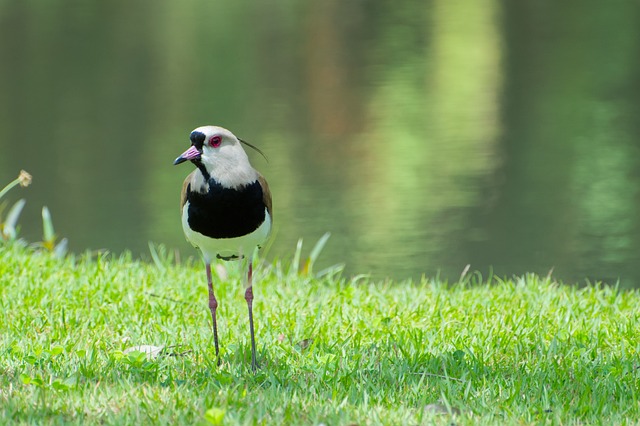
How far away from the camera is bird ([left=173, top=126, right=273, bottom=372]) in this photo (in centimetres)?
390

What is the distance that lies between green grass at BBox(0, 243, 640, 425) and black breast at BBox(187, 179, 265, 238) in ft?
1.84

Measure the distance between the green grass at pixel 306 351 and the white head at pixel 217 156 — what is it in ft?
2.51

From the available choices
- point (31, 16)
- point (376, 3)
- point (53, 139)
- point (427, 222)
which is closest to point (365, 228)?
point (427, 222)

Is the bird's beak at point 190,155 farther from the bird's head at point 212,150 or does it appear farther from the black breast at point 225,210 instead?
the black breast at point 225,210

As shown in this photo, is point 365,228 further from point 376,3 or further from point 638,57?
point 376,3

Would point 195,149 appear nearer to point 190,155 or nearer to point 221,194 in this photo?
point 190,155

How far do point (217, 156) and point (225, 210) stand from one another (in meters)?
0.22

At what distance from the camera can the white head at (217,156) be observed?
388cm

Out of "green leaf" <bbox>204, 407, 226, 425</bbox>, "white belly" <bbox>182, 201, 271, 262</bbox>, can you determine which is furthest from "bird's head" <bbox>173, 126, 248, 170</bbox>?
"green leaf" <bbox>204, 407, 226, 425</bbox>

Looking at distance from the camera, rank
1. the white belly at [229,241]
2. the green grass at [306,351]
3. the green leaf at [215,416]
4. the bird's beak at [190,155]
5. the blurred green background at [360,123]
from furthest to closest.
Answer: the blurred green background at [360,123]
the white belly at [229,241]
the bird's beak at [190,155]
the green grass at [306,351]
the green leaf at [215,416]

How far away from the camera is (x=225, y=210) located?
3.95m

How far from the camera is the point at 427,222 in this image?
389 inches

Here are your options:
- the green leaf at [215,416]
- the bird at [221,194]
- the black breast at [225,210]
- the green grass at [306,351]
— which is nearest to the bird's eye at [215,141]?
the bird at [221,194]

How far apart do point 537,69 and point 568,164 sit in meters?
6.13
